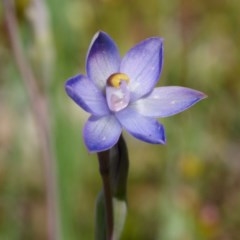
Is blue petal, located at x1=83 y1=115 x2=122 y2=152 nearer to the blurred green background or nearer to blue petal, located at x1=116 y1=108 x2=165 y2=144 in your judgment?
blue petal, located at x1=116 y1=108 x2=165 y2=144

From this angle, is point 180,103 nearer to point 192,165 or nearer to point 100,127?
point 100,127

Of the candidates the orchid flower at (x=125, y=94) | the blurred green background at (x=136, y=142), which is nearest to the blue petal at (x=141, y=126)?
the orchid flower at (x=125, y=94)

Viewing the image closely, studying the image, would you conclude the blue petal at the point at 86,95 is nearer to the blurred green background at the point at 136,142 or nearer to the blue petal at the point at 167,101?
the blue petal at the point at 167,101

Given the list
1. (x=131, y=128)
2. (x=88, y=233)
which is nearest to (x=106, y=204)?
(x=131, y=128)

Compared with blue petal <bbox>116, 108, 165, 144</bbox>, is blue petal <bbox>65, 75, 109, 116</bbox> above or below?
above

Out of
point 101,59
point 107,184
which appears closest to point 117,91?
point 101,59

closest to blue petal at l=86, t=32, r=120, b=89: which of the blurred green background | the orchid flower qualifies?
the orchid flower
